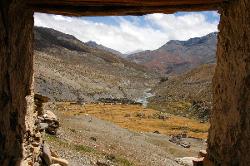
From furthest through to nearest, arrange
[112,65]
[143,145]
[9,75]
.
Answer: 1. [112,65]
2. [143,145]
3. [9,75]

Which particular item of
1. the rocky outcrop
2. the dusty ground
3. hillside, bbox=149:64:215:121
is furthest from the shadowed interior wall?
hillside, bbox=149:64:215:121

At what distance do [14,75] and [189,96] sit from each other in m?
89.8

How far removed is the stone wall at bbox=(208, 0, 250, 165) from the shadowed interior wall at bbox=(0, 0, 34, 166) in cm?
352

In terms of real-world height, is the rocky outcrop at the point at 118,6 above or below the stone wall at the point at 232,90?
above

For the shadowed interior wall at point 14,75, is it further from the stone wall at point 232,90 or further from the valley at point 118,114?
the valley at point 118,114

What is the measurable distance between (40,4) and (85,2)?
0.87 m

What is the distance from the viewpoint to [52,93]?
7938 centimetres

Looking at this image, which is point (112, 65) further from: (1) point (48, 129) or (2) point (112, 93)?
(1) point (48, 129)

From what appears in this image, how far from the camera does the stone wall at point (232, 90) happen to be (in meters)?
7.49

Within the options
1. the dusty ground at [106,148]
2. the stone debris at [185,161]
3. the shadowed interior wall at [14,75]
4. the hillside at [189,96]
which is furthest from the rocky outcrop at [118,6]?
the hillside at [189,96]

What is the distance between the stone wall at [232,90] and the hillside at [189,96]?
6346cm

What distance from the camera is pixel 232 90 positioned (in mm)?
7992

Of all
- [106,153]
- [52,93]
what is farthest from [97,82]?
[106,153]

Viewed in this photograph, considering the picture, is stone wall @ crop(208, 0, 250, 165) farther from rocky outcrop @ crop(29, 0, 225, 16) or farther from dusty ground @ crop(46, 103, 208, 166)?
dusty ground @ crop(46, 103, 208, 166)
